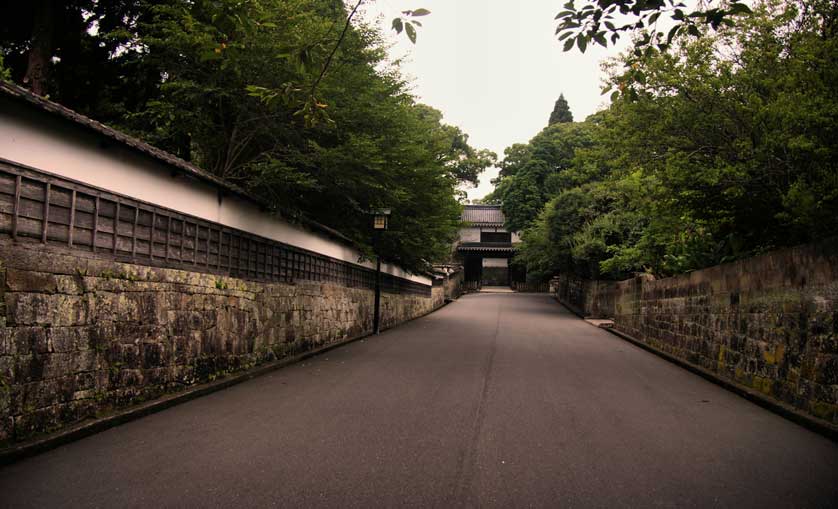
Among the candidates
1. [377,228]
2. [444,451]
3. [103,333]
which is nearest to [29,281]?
[103,333]

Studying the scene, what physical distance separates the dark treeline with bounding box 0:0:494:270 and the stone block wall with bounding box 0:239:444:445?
2618 millimetres

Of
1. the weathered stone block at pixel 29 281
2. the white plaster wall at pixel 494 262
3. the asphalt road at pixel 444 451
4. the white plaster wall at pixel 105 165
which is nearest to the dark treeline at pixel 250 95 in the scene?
the white plaster wall at pixel 105 165

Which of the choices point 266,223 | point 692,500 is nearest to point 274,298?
point 266,223

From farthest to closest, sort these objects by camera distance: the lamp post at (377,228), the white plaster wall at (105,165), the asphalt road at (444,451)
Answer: the lamp post at (377,228), the white plaster wall at (105,165), the asphalt road at (444,451)

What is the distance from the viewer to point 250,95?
8.48 meters

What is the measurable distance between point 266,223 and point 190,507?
23.2 feet

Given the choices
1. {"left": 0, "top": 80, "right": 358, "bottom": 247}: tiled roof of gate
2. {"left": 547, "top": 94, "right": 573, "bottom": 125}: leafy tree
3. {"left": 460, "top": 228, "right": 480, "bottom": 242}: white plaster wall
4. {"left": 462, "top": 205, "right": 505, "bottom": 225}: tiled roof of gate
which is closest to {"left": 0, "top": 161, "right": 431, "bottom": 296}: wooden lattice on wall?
{"left": 0, "top": 80, "right": 358, "bottom": 247}: tiled roof of gate

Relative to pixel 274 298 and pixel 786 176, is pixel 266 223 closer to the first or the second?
pixel 274 298

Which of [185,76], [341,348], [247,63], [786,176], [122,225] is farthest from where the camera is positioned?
[341,348]

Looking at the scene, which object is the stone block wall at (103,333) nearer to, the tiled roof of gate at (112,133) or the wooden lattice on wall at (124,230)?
the wooden lattice on wall at (124,230)

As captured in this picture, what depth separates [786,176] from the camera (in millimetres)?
7863

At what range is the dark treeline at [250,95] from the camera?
8.69 m

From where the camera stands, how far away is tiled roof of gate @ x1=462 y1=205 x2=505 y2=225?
51844mm

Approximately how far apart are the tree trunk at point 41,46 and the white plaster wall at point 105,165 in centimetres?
665
